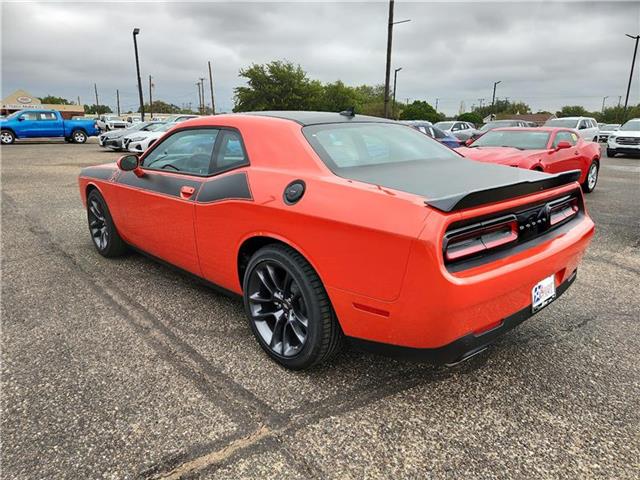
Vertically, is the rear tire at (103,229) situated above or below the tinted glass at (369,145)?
below

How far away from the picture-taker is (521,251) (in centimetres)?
216

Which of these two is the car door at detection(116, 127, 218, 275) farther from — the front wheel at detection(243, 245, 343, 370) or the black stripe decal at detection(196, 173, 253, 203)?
the front wheel at detection(243, 245, 343, 370)

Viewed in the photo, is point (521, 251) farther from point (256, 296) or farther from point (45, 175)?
point (45, 175)

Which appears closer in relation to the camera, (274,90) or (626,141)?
(626,141)

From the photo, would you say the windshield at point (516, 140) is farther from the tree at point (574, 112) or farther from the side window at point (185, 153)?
the tree at point (574, 112)

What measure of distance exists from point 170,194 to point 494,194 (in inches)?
87.1

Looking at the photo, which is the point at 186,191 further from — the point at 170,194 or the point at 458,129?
the point at 458,129

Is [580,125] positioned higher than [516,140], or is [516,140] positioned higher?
[580,125]

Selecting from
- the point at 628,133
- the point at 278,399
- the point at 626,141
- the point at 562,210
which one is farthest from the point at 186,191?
the point at 628,133

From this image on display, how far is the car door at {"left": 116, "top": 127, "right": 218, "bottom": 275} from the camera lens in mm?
3088

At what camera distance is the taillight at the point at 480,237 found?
6.26 ft

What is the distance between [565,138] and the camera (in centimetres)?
816

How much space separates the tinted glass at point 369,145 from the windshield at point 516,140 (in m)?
5.14

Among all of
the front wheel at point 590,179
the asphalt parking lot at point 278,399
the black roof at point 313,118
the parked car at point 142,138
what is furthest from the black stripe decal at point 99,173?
the parked car at point 142,138
